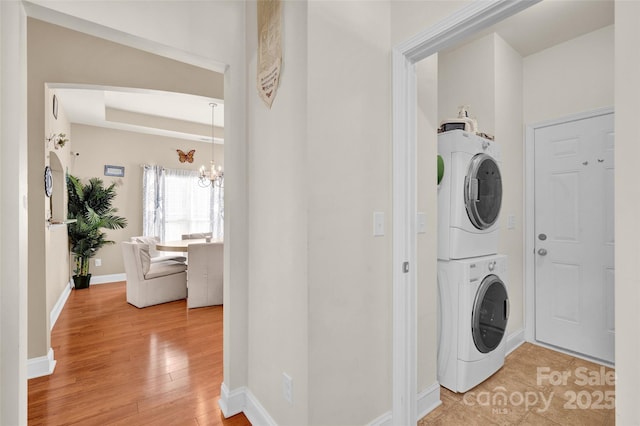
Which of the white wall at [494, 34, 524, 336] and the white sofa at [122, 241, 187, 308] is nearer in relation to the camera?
the white wall at [494, 34, 524, 336]

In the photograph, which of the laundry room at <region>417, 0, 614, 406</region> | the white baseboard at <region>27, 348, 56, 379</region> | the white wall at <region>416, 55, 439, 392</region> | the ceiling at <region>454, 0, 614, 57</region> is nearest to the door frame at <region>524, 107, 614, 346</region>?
the laundry room at <region>417, 0, 614, 406</region>

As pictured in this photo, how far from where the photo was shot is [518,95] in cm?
306

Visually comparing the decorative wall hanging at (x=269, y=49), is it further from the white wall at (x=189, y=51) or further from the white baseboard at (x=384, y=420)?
the white baseboard at (x=384, y=420)

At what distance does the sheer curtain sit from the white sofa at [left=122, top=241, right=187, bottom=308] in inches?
69.8

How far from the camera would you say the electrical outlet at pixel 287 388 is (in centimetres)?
150

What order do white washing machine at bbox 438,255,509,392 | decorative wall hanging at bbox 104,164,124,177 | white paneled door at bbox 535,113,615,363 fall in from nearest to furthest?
white washing machine at bbox 438,255,509,392 < white paneled door at bbox 535,113,615,363 < decorative wall hanging at bbox 104,164,124,177

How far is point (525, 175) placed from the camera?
304cm

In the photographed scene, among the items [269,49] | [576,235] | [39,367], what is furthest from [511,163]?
[39,367]

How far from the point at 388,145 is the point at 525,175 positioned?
6.98ft

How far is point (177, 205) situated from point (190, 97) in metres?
2.74

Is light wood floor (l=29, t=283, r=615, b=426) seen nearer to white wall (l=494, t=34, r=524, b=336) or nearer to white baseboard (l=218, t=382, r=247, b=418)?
white baseboard (l=218, t=382, r=247, b=418)

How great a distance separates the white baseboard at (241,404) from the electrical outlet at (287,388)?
13.0 inches

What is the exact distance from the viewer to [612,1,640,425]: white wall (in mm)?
896

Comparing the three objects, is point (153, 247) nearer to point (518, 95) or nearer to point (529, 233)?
point (529, 233)
